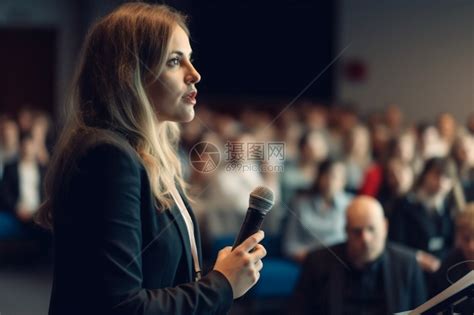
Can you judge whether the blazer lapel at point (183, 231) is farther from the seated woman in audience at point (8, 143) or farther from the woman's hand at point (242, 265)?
the seated woman in audience at point (8, 143)

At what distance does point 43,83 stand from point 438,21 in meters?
4.28

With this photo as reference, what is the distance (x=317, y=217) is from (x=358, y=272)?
0.72 meters

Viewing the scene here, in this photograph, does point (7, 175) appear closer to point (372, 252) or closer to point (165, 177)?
point (372, 252)

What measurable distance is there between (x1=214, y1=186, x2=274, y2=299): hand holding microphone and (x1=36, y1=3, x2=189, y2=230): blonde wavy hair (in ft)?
0.29

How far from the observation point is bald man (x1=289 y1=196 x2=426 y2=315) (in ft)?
6.28

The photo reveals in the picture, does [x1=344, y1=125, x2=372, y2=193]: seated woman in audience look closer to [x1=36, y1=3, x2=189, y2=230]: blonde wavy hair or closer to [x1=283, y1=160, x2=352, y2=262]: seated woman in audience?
[x1=283, y1=160, x2=352, y2=262]: seated woman in audience

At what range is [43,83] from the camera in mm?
7789

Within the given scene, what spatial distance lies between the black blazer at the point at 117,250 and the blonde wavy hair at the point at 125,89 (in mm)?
28

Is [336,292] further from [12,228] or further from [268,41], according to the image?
[268,41]

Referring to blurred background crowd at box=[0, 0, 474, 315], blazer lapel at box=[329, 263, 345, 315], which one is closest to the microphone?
blurred background crowd at box=[0, 0, 474, 315]

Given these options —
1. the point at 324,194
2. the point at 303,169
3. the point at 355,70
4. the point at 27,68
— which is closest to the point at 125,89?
the point at 324,194

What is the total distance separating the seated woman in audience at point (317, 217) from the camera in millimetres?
2652

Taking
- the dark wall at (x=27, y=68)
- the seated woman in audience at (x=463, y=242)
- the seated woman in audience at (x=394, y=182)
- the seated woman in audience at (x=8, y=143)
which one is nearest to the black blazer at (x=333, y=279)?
the seated woman in audience at (x=463, y=242)

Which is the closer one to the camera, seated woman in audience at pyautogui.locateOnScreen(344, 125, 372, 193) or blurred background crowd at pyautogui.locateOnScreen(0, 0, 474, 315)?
blurred background crowd at pyautogui.locateOnScreen(0, 0, 474, 315)
